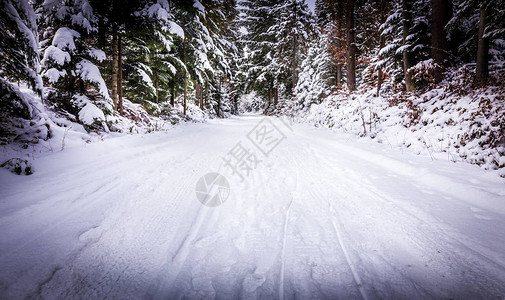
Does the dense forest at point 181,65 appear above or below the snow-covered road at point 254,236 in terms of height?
above

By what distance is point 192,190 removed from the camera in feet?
9.49

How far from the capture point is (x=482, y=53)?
215 inches

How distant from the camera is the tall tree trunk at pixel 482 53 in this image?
5.18 meters

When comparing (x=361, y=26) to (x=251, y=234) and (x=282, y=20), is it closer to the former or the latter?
(x=282, y=20)

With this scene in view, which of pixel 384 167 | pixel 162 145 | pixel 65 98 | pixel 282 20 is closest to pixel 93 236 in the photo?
pixel 162 145

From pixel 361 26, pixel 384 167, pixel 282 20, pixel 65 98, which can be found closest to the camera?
pixel 384 167

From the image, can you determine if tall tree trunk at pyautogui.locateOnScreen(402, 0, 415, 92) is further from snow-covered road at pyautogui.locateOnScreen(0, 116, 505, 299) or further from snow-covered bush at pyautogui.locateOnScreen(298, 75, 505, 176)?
snow-covered road at pyautogui.locateOnScreen(0, 116, 505, 299)

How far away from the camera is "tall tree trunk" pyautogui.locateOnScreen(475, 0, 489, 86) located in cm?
518

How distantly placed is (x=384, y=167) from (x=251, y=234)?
3383 millimetres

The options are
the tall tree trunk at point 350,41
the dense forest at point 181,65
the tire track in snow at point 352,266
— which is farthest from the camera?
the tall tree trunk at point 350,41

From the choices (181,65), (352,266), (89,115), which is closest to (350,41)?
(181,65)

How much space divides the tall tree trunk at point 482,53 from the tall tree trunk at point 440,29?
4.64 ft

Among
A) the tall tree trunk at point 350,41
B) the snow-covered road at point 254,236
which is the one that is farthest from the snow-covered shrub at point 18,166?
the tall tree trunk at point 350,41

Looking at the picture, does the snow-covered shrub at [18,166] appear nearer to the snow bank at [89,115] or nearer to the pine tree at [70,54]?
the snow bank at [89,115]
